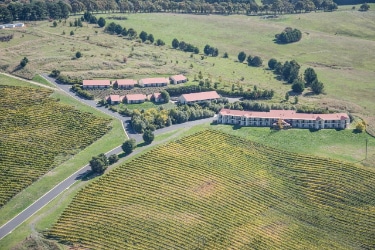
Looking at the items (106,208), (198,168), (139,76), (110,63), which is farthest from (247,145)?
(110,63)

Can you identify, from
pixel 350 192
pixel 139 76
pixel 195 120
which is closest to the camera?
pixel 350 192

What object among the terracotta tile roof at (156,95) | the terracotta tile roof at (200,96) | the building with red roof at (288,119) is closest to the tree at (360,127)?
the building with red roof at (288,119)

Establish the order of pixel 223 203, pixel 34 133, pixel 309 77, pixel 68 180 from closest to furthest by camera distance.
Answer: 1. pixel 223 203
2. pixel 68 180
3. pixel 34 133
4. pixel 309 77

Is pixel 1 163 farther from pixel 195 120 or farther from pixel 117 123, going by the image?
pixel 195 120

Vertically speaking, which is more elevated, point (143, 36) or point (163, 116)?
point (143, 36)

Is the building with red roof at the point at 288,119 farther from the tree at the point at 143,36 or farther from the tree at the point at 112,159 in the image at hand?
the tree at the point at 143,36

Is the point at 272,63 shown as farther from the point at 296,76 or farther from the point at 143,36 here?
the point at 143,36

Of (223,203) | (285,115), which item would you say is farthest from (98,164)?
(285,115)
